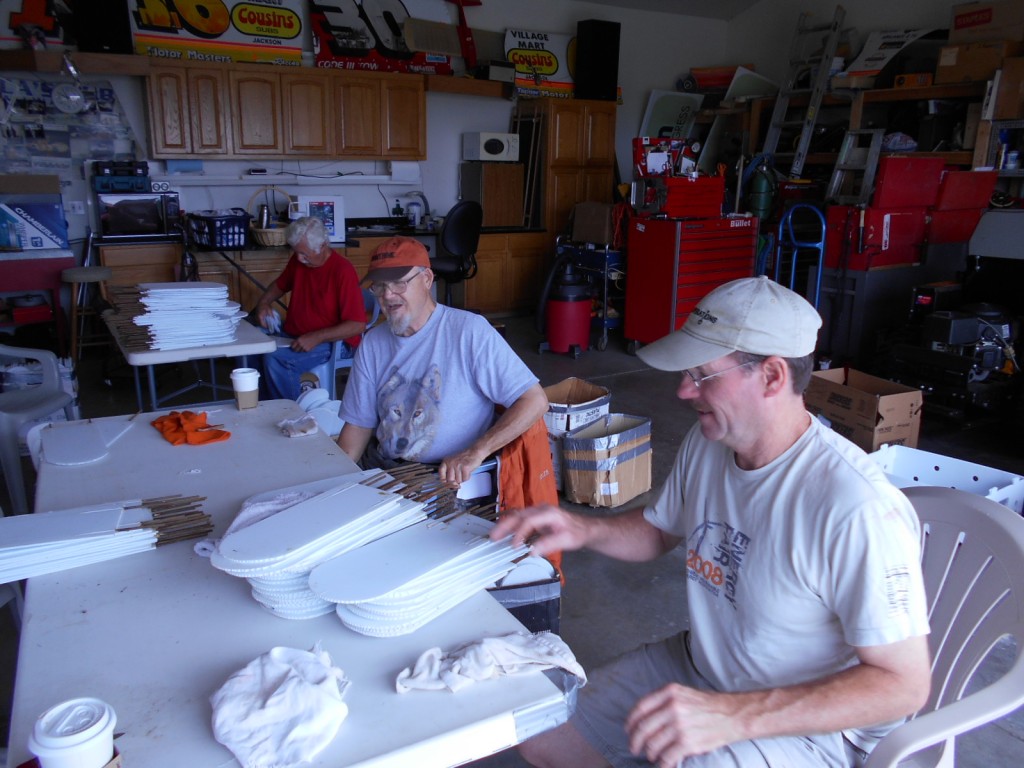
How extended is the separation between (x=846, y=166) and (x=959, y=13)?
1357 millimetres

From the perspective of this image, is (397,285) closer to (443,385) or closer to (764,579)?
(443,385)

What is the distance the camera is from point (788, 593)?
1.22 m

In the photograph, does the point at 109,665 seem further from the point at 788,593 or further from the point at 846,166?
the point at 846,166

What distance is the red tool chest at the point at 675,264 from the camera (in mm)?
5988

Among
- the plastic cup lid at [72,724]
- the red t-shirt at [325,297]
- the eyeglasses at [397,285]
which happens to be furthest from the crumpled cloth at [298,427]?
the red t-shirt at [325,297]

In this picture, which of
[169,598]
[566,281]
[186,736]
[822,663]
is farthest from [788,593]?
[566,281]

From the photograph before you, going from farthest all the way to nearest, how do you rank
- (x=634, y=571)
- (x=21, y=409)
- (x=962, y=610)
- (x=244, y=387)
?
(x=21, y=409) < (x=634, y=571) < (x=244, y=387) < (x=962, y=610)

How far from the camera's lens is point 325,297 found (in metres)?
3.87

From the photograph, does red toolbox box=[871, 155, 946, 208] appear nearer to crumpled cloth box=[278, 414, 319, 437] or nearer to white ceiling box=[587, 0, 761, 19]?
white ceiling box=[587, 0, 761, 19]

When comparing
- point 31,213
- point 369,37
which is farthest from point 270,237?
point 369,37

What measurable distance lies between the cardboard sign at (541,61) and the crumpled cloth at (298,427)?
6.23 meters

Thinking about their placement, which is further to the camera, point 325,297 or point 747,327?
point 325,297

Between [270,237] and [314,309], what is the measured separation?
93.2 inches

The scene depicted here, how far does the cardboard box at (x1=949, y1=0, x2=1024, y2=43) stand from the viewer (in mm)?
5695
